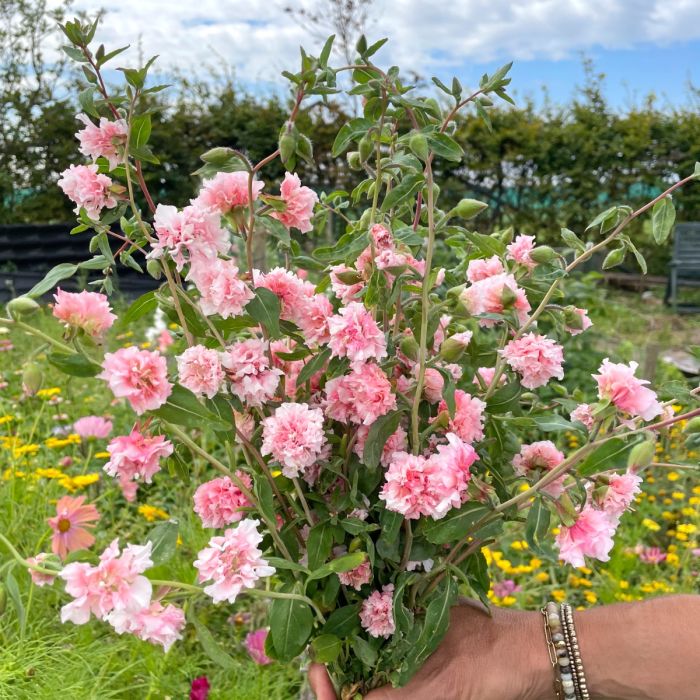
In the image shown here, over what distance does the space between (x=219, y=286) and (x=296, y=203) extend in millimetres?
171

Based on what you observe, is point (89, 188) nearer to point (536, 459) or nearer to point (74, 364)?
point (74, 364)

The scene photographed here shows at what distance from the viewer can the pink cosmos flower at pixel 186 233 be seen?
31.4 inches

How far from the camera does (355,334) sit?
2.72ft

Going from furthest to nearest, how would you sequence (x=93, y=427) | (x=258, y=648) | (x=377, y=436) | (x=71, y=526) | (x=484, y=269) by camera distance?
(x=93, y=427) → (x=258, y=648) → (x=71, y=526) → (x=484, y=269) → (x=377, y=436)

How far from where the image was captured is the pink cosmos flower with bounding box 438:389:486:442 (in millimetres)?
887

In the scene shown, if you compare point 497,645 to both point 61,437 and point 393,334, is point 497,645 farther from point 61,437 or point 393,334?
point 61,437

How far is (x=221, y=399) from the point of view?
2.79 ft

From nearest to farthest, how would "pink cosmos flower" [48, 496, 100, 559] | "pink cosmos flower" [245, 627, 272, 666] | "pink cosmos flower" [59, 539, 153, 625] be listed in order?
"pink cosmos flower" [59, 539, 153, 625], "pink cosmos flower" [48, 496, 100, 559], "pink cosmos flower" [245, 627, 272, 666]

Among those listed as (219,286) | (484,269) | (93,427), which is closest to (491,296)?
(484,269)

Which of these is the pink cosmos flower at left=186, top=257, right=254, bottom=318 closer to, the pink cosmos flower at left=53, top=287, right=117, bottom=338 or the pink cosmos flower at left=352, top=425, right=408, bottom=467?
the pink cosmos flower at left=53, top=287, right=117, bottom=338

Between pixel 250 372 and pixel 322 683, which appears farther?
pixel 322 683

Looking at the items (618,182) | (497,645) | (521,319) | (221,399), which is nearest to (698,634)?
(497,645)

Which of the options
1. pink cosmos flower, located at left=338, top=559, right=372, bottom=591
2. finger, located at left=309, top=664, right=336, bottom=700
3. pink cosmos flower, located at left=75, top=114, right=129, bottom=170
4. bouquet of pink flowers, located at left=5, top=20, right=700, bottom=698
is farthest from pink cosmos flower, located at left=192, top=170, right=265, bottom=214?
finger, located at left=309, top=664, right=336, bottom=700

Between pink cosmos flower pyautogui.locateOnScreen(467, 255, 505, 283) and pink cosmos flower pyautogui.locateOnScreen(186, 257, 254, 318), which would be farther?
pink cosmos flower pyautogui.locateOnScreen(467, 255, 505, 283)
